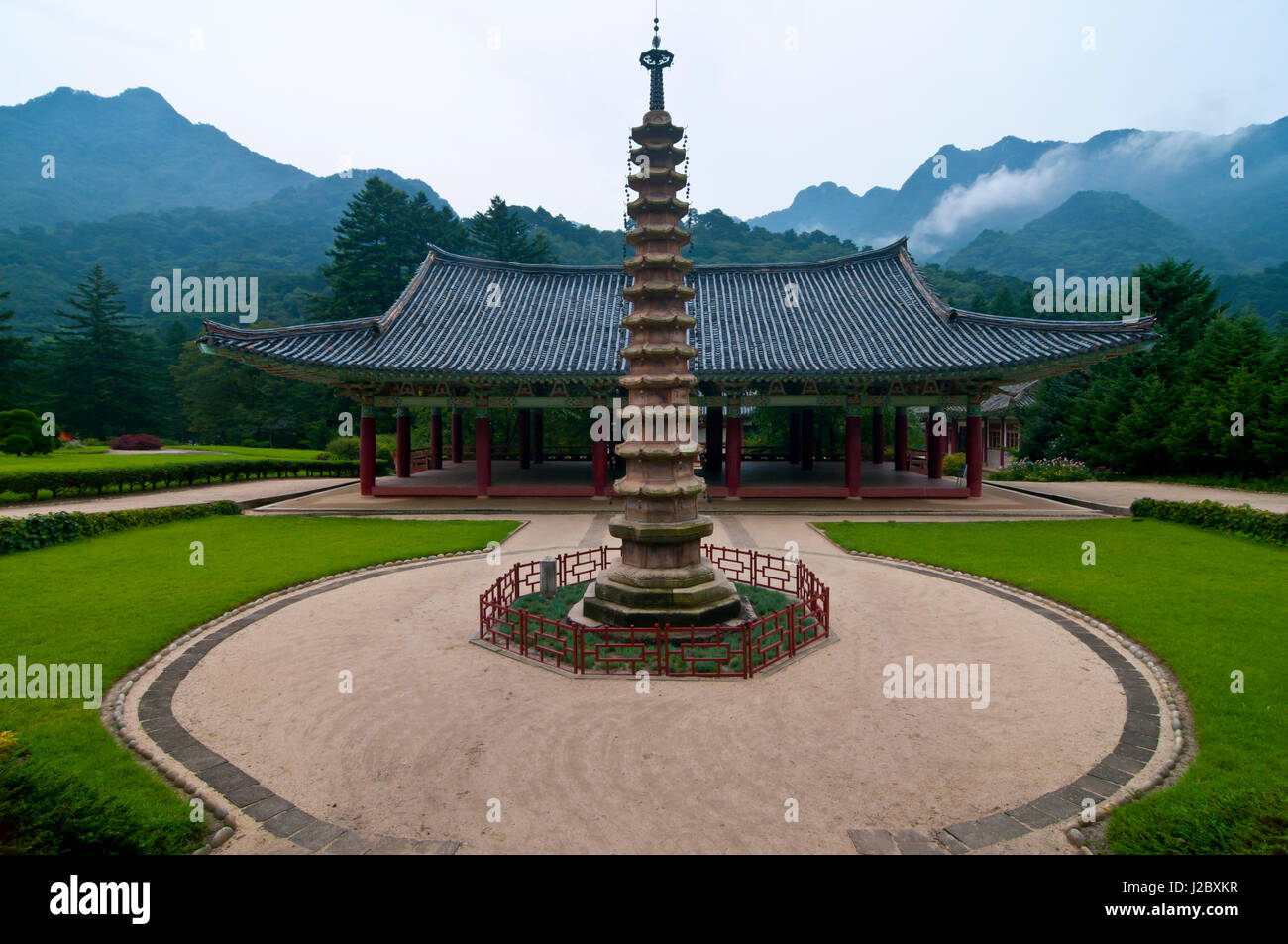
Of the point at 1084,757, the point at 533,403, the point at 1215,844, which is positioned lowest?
the point at 1084,757

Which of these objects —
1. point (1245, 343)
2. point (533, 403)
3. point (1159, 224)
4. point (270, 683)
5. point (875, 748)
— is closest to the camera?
point (875, 748)

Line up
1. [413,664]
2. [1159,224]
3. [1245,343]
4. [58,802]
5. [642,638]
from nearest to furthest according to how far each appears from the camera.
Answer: [58,802], [413,664], [642,638], [1245,343], [1159,224]

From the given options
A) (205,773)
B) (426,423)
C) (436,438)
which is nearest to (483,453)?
(436,438)

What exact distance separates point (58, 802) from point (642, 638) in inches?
262

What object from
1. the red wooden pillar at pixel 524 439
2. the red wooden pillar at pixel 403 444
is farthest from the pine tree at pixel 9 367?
the red wooden pillar at pixel 524 439

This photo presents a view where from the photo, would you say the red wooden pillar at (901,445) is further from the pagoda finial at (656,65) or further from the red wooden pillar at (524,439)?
the pagoda finial at (656,65)

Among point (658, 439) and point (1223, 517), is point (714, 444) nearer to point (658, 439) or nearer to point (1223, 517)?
point (1223, 517)

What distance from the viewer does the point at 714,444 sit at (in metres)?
30.9

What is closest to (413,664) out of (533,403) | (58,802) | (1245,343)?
(58,802)

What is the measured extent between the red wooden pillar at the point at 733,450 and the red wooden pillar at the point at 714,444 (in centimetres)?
342

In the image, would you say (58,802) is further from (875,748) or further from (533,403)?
(533,403)

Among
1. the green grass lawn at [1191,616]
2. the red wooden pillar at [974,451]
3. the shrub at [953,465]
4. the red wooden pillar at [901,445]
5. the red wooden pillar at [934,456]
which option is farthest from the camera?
the shrub at [953,465]

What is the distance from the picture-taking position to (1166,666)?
27.8ft

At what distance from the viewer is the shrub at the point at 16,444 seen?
30312 mm
